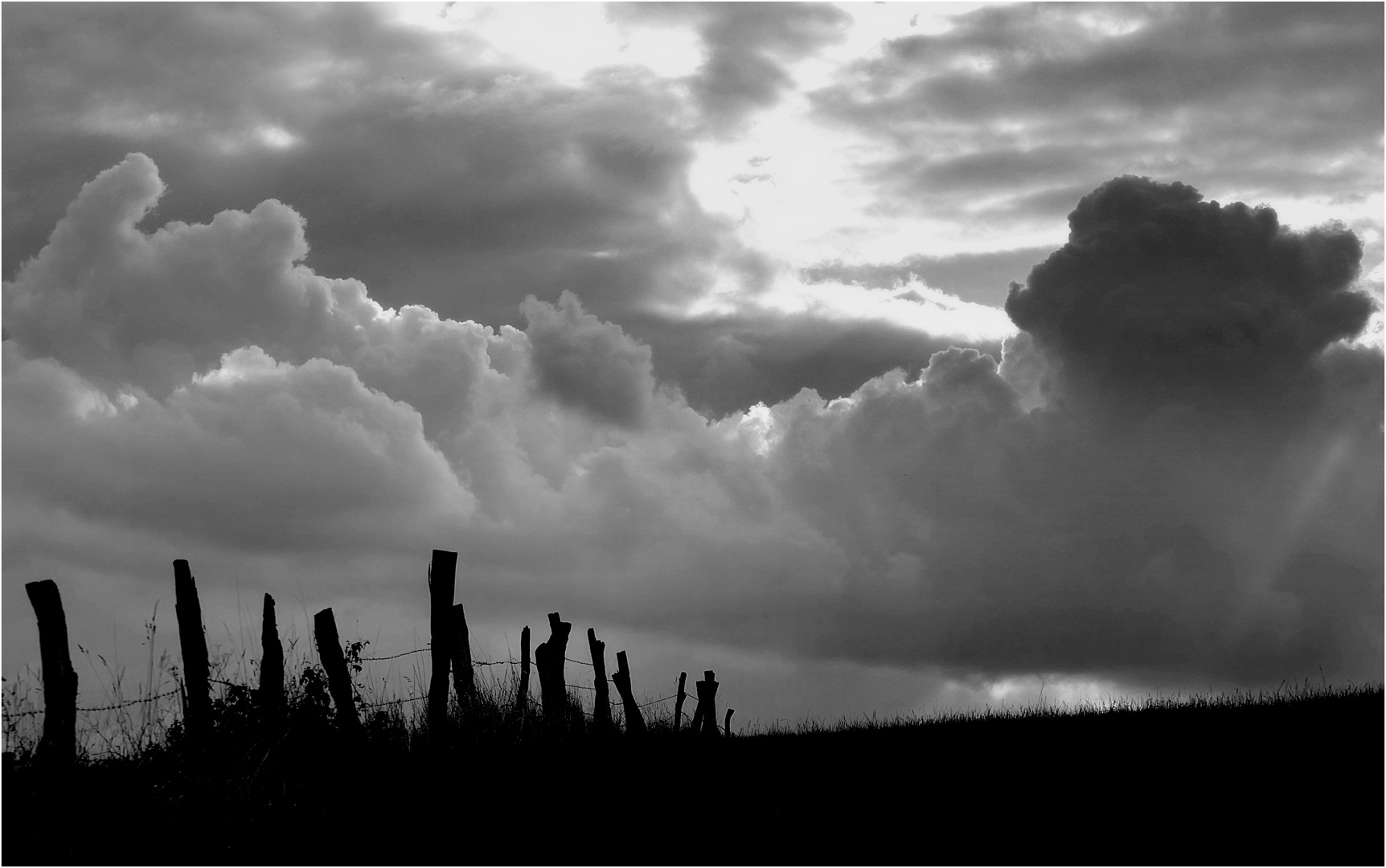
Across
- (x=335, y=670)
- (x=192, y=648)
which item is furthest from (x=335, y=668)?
(x=192, y=648)

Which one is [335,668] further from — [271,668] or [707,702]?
[707,702]

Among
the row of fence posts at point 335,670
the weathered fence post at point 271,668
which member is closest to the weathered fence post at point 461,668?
the row of fence posts at point 335,670

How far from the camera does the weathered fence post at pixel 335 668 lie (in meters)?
11.6

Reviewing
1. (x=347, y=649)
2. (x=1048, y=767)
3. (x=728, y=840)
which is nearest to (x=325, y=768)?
(x=347, y=649)

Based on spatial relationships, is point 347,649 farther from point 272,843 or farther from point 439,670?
point 272,843

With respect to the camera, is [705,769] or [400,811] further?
[705,769]

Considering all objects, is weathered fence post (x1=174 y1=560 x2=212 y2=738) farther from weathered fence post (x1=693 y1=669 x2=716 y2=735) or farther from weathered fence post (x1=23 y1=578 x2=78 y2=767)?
weathered fence post (x1=693 y1=669 x2=716 y2=735)

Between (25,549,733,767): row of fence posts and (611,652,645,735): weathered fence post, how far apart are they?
0.02m

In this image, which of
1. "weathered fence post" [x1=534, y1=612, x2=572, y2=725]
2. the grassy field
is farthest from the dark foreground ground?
"weathered fence post" [x1=534, y1=612, x2=572, y2=725]

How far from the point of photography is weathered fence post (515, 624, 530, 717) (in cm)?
1512

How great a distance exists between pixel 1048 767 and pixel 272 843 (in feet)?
23.6

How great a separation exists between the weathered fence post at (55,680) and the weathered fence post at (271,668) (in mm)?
1953

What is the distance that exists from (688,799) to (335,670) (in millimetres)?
3958

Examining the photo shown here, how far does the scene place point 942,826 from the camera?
907cm
